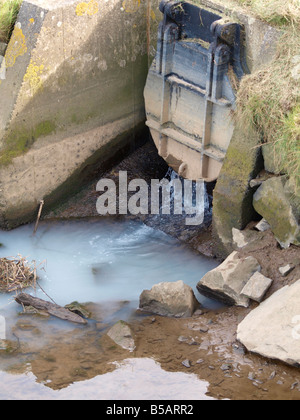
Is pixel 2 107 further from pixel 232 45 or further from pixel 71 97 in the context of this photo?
pixel 232 45

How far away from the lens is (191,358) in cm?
595

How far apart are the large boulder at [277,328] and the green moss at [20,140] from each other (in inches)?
127

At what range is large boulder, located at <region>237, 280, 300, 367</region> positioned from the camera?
223 inches

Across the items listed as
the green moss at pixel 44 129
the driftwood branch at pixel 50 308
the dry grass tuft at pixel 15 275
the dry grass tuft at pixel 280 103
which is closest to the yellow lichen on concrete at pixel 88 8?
the green moss at pixel 44 129

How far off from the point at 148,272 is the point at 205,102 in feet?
6.45

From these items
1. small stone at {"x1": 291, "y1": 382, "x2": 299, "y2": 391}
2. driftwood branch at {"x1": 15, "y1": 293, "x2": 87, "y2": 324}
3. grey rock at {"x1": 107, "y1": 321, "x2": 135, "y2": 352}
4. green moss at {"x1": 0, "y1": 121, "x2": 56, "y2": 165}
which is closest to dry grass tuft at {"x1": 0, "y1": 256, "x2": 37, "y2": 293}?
driftwood branch at {"x1": 15, "y1": 293, "x2": 87, "y2": 324}

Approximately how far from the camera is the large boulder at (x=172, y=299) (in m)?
6.50

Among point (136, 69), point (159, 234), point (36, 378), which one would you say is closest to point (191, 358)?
point (36, 378)

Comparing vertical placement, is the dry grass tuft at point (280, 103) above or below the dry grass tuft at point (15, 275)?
above

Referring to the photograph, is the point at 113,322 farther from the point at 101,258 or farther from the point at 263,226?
the point at 263,226

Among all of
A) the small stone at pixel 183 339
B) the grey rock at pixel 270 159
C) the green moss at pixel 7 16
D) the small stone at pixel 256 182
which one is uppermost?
the green moss at pixel 7 16

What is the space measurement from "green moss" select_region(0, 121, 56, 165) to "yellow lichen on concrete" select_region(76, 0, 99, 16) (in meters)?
1.27

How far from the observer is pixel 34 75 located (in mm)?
7484

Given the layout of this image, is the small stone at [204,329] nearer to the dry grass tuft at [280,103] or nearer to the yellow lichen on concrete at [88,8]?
the dry grass tuft at [280,103]
